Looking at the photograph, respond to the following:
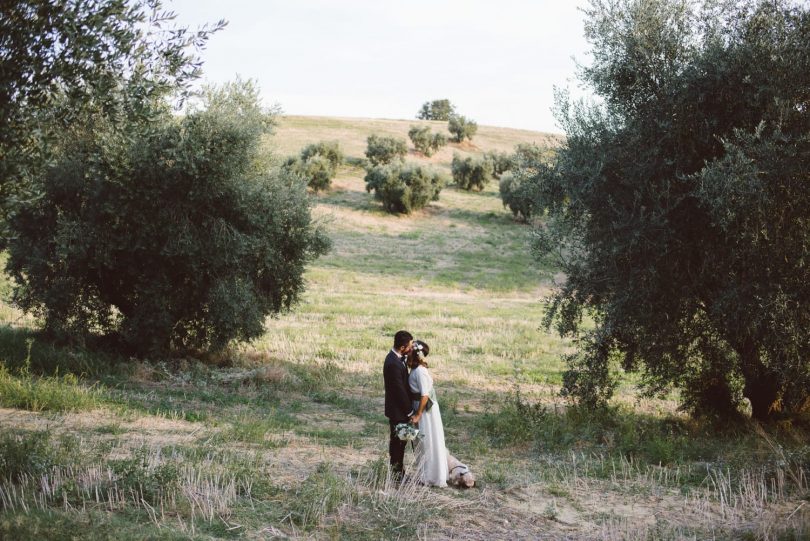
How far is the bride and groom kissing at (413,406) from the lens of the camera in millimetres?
9555

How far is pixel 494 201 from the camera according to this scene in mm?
60969

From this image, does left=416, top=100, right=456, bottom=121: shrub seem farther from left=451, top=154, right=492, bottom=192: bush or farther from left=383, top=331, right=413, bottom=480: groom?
left=383, top=331, right=413, bottom=480: groom

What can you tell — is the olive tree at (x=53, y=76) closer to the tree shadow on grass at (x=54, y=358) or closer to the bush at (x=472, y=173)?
the tree shadow on grass at (x=54, y=358)

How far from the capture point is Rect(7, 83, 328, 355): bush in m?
16.3

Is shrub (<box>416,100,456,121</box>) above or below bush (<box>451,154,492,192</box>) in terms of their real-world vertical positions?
above

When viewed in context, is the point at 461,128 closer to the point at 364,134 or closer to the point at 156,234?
the point at 364,134

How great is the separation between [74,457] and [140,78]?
Answer: 5405mm

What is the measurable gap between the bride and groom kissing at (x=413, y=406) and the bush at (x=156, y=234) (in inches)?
337

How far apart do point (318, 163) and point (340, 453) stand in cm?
4661

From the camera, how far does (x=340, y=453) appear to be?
11.3m

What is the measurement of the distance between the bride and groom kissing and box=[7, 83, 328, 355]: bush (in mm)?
8554

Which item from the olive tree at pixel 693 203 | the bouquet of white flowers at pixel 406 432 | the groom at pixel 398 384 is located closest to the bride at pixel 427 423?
the groom at pixel 398 384

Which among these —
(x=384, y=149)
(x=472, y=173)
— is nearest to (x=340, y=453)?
(x=472, y=173)

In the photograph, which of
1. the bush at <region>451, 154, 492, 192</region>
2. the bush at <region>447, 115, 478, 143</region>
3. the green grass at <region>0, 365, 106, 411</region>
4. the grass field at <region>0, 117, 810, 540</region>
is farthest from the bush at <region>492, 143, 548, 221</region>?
the bush at <region>447, 115, 478, 143</region>
